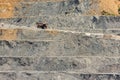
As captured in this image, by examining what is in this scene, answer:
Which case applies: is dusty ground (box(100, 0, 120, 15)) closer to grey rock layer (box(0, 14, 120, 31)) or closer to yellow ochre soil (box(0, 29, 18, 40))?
grey rock layer (box(0, 14, 120, 31))

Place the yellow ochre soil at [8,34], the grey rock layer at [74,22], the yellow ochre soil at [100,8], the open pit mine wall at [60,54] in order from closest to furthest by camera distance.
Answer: the open pit mine wall at [60,54] → the yellow ochre soil at [8,34] → the grey rock layer at [74,22] → the yellow ochre soil at [100,8]

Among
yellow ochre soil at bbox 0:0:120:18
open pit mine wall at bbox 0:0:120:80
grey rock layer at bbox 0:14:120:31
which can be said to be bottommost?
open pit mine wall at bbox 0:0:120:80

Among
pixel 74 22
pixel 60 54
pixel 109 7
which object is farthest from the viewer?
pixel 109 7

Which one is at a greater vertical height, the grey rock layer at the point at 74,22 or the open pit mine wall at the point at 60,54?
the grey rock layer at the point at 74,22

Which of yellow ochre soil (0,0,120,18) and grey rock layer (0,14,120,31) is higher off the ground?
yellow ochre soil (0,0,120,18)

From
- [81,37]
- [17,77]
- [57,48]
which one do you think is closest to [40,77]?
[17,77]

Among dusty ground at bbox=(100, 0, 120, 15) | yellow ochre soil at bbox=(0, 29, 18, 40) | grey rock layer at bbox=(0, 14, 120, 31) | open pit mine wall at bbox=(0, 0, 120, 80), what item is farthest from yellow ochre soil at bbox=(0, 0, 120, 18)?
yellow ochre soil at bbox=(0, 29, 18, 40)

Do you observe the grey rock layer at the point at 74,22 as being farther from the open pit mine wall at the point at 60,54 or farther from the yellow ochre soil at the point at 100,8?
the yellow ochre soil at the point at 100,8

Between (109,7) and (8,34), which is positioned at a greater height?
(109,7)

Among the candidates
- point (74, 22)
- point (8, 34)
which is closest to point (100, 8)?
point (74, 22)

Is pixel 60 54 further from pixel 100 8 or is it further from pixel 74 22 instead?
pixel 100 8

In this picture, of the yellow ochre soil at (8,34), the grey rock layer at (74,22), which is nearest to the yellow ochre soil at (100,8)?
the grey rock layer at (74,22)

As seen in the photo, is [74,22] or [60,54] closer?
[60,54]
